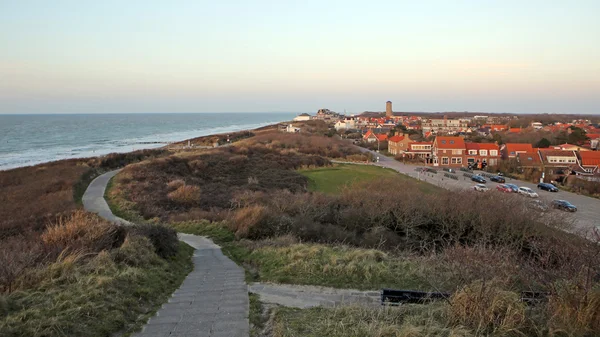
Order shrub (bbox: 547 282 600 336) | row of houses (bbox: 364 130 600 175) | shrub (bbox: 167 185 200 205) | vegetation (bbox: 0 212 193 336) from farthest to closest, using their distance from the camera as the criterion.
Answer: row of houses (bbox: 364 130 600 175)
shrub (bbox: 167 185 200 205)
vegetation (bbox: 0 212 193 336)
shrub (bbox: 547 282 600 336)

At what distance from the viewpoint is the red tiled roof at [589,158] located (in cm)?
5312

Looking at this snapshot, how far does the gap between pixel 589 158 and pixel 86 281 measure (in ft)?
201

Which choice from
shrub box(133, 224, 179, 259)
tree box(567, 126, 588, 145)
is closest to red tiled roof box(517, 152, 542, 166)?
tree box(567, 126, 588, 145)

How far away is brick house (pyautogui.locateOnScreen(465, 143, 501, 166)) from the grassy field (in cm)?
1588

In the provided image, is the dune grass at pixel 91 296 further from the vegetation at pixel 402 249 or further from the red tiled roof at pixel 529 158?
the red tiled roof at pixel 529 158

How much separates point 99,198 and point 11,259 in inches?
747

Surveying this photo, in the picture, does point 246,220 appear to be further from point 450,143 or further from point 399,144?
point 399,144

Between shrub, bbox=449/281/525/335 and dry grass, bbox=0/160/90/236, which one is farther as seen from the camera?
dry grass, bbox=0/160/90/236

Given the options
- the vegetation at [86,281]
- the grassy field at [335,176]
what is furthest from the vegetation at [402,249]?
the vegetation at [86,281]

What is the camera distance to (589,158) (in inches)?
2119

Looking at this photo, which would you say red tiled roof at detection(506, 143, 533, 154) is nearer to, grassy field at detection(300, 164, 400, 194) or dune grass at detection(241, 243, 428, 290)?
grassy field at detection(300, 164, 400, 194)

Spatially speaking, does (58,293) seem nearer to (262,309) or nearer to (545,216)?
(262,309)

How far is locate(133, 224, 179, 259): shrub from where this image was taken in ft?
38.0

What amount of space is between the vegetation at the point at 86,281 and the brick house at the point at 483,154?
2285 inches
